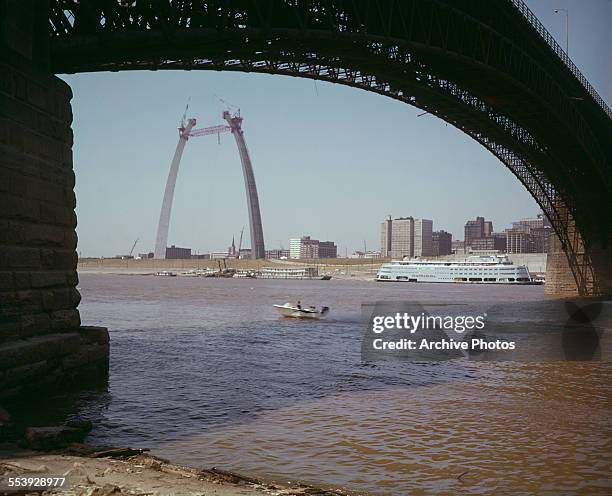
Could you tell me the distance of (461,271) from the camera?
164 metres

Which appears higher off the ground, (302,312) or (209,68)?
(209,68)

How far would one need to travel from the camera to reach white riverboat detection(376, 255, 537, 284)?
522ft

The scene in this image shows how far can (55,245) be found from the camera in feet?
47.4

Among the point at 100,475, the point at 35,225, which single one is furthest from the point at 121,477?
the point at 35,225

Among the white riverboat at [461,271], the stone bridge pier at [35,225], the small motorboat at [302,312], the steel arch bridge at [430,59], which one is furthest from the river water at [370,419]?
the white riverboat at [461,271]

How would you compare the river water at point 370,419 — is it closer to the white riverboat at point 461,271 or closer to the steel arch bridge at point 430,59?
the steel arch bridge at point 430,59

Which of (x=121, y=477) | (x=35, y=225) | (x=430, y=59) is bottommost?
(x=121, y=477)

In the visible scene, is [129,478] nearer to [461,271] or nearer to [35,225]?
[35,225]

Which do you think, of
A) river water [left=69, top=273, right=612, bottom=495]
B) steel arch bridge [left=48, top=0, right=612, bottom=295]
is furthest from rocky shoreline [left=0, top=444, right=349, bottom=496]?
steel arch bridge [left=48, top=0, right=612, bottom=295]

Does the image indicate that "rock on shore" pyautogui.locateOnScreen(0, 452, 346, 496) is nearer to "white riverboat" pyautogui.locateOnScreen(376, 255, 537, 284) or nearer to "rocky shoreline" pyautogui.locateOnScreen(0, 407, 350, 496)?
"rocky shoreline" pyautogui.locateOnScreen(0, 407, 350, 496)

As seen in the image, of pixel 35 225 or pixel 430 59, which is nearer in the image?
pixel 35 225

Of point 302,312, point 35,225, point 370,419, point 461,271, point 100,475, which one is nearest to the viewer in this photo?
point 100,475

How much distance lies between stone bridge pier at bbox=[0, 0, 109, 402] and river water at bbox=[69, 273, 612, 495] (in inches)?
59.3

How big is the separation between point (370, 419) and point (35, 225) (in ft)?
27.8
